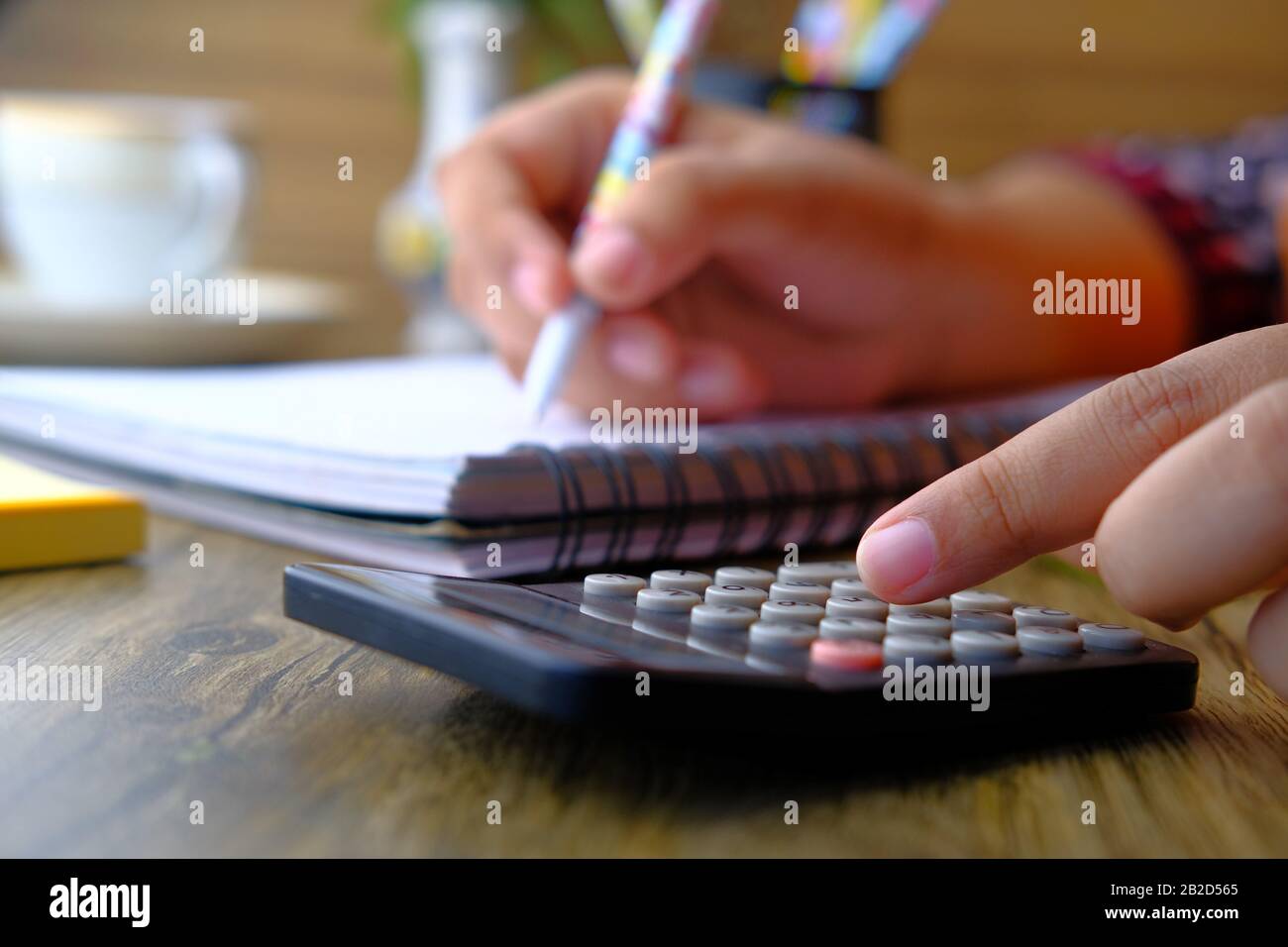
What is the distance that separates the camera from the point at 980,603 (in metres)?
0.31

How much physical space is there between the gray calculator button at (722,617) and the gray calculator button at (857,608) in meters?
0.02

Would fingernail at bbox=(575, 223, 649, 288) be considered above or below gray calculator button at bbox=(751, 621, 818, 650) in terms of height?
above

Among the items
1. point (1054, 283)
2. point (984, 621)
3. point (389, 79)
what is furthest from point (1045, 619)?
point (389, 79)

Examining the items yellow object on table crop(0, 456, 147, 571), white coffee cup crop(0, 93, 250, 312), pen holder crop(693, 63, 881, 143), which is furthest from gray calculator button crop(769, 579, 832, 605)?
white coffee cup crop(0, 93, 250, 312)

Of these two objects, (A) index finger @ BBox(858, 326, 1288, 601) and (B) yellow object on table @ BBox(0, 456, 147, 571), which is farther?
(B) yellow object on table @ BBox(0, 456, 147, 571)

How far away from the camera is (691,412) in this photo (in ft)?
2.06

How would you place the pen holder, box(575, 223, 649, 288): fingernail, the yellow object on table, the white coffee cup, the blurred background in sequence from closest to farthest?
1. the yellow object on table
2. box(575, 223, 649, 288): fingernail
3. the pen holder
4. the white coffee cup
5. the blurred background

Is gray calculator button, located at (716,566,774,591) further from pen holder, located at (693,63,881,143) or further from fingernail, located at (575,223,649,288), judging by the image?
pen holder, located at (693,63,881,143)

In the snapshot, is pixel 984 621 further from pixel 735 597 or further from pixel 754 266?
pixel 754 266

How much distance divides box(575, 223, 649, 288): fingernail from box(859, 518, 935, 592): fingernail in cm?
31

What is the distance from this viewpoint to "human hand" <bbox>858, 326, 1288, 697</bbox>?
255mm

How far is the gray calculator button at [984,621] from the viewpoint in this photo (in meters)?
0.30
